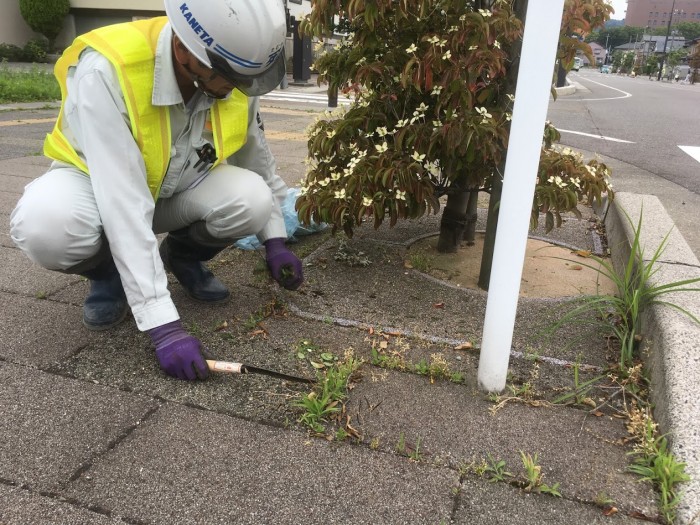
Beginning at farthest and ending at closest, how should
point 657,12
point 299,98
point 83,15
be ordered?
point 657,12 < point 83,15 < point 299,98

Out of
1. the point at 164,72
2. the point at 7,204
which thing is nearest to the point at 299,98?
the point at 7,204

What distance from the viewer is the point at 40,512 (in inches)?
53.9

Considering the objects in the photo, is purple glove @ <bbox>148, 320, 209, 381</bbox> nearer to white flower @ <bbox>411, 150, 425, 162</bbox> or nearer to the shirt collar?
the shirt collar

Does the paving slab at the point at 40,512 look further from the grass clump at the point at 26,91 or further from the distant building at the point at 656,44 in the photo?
the distant building at the point at 656,44

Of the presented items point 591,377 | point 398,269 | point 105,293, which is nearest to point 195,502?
point 105,293

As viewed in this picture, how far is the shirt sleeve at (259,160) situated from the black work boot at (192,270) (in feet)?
0.80

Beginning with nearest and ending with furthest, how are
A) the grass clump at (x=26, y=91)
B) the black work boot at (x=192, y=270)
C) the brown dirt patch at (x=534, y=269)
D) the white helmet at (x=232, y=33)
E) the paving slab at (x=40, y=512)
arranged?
the paving slab at (x=40, y=512)
the white helmet at (x=232, y=33)
the black work boot at (x=192, y=270)
the brown dirt patch at (x=534, y=269)
the grass clump at (x=26, y=91)

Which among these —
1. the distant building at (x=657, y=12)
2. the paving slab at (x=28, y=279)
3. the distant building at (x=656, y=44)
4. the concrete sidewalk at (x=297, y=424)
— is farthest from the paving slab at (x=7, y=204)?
the distant building at (x=657, y=12)

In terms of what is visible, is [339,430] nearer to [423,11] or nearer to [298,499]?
[298,499]

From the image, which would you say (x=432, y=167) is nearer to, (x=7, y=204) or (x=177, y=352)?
(x=177, y=352)

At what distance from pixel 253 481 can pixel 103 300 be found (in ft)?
3.66

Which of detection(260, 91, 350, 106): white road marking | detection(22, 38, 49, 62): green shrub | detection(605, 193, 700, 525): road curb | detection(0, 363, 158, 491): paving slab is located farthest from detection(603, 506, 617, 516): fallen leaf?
detection(22, 38, 49, 62): green shrub

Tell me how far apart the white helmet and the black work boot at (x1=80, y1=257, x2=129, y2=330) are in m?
0.93

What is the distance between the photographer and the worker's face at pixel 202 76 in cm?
180
